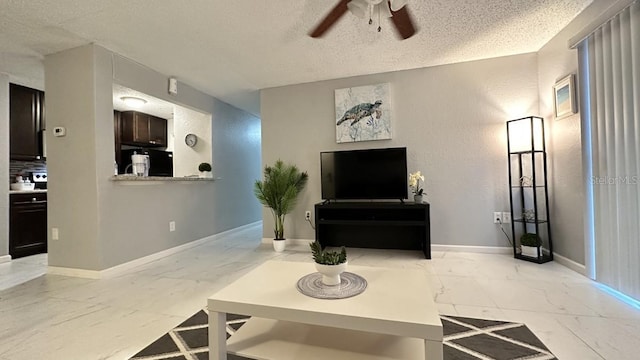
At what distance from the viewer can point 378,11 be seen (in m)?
1.87

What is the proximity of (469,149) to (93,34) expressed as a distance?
13.3 ft

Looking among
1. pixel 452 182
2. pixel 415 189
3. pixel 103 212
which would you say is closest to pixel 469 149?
pixel 452 182

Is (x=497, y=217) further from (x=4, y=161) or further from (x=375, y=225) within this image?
(x=4, y=161)

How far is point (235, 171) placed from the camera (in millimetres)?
4949

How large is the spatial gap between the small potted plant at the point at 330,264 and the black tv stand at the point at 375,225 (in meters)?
1.92

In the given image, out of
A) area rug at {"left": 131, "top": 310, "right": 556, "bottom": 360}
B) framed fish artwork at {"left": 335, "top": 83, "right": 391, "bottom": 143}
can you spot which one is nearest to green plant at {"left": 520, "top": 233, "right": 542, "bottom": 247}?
area rug at {"left": 131, "top": 310, "right": 556, "bottom": 360}

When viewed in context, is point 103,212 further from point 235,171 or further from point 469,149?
point 469,149

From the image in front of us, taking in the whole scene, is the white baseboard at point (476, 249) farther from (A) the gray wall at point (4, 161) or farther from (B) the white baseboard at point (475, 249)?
(A) the gray wall at point (4, 161)

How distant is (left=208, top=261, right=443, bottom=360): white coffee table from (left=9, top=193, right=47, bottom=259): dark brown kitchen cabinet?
394 centimetres

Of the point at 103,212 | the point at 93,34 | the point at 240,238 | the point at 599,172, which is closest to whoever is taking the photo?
the point at 599,172

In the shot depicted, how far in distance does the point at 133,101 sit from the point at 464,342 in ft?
16.0

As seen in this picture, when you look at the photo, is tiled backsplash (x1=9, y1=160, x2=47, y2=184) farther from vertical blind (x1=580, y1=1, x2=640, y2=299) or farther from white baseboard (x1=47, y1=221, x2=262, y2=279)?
vertical blind (x1=580, y1=1, x2=640, y2=299)

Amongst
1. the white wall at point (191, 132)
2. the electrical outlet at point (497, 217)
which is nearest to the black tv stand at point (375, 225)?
the electrical outlet at point (497, 217)

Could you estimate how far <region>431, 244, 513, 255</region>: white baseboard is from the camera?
3193 millimetres
